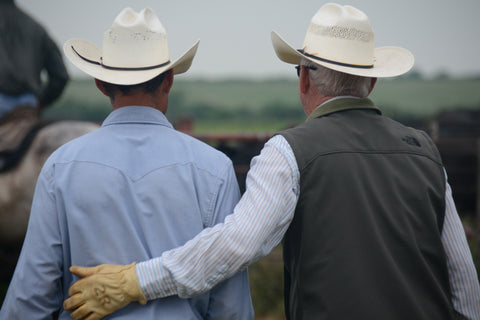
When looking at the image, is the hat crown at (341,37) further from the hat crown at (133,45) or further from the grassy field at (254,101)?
the grassy field at (254,101)

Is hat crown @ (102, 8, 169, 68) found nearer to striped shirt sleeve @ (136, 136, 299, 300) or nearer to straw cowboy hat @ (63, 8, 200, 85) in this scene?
straw cowboy hat @ (63, 8, 200, 85)

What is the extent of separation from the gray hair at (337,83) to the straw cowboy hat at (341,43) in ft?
0.12

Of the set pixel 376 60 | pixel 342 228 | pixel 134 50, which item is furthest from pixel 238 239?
pixel 376 60

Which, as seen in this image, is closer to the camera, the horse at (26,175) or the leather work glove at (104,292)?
the leather work glove at (104,292)

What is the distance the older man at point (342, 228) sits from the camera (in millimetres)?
1651

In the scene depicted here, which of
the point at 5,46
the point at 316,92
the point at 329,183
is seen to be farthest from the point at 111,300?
the point at 5,46

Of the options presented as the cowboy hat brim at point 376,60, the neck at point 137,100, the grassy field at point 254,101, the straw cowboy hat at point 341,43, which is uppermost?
the straw cowboy hat at point 341,43

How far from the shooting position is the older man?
5.42 ft

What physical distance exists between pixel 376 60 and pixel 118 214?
50.1 inches

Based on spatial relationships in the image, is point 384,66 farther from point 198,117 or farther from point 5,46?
point 198,117

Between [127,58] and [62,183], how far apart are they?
52 cm

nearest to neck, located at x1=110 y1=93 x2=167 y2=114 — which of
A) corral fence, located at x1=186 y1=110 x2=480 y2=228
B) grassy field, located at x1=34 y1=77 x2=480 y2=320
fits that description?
corral fence, located at x1=186 y1=110 x2=480 y2=228

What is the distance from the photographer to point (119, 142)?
1.80 meters

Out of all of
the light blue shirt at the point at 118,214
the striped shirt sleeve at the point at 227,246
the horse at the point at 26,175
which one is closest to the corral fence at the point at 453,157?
the horse at the point at 26,175
